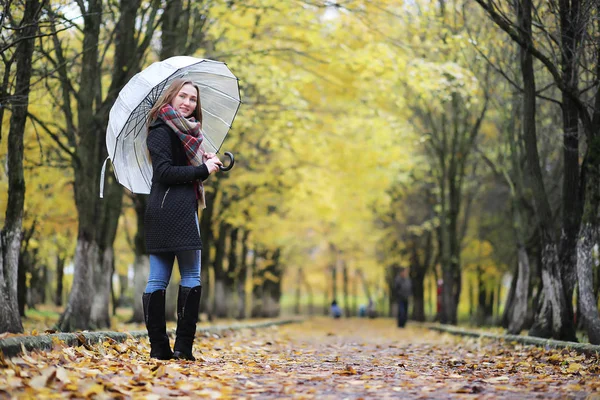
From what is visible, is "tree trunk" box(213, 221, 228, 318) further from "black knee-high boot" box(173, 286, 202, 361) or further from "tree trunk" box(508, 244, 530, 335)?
"black knee-high boot" box(173, 286, 202, 361)

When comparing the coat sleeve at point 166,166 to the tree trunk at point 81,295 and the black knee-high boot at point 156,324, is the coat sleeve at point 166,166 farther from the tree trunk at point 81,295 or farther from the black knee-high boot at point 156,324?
the tree trunk at point 81,295

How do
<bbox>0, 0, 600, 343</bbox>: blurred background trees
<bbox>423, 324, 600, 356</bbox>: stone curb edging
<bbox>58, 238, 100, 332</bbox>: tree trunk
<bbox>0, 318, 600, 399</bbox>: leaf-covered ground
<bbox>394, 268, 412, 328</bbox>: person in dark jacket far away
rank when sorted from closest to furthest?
<bbox>0, 318, 600, 399</bbox>: leaf-covered ground
<bbox>423, 324, 600, 356</bbox>: stone curb edging
<bbox>0, 0, 600, 343</bbox>: blurred background trees
<bbox>58, 238, 100, 332</bbox>: tree trunk
<bbox>394, 268, 412, 328</bbox>: person in dark jacket far away

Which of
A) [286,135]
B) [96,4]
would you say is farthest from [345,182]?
[96,4]

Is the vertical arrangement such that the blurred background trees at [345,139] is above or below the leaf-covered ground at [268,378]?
above

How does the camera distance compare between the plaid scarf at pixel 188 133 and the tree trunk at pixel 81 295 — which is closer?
the plaid scarf at pixel 188 133

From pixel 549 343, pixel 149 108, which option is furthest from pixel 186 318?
pixel 549 343

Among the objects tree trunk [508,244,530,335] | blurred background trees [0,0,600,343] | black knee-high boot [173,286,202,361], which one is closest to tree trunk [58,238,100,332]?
blurred background trees [0,0,600,343]

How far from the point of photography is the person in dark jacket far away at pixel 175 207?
6.72 metres

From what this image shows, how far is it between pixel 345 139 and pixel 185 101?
1915cm

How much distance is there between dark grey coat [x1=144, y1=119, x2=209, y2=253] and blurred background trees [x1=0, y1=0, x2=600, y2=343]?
9.86 ft

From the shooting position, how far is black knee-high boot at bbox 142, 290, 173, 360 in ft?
22.4

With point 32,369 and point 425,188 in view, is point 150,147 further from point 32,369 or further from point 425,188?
point 425,188

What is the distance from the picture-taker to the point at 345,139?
26.0m

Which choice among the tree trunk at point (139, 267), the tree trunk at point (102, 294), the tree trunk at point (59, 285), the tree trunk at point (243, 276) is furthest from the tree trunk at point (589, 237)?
the tree trunk at point (59, 285)
